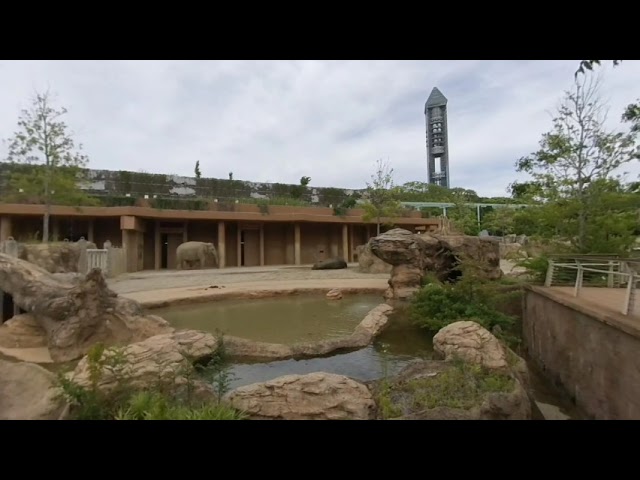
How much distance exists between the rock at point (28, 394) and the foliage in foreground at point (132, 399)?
14 centimetres

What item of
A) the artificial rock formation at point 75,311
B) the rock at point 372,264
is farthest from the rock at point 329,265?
the artificial rock formation at point 75,311

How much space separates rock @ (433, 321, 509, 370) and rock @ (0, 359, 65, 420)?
467cm

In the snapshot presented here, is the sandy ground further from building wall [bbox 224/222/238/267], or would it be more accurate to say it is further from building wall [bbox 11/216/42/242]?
building wall [bbox 11/216/42/242]

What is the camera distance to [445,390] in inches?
155

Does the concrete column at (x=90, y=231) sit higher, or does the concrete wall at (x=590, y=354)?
the concrete column at (x=90, y=231)

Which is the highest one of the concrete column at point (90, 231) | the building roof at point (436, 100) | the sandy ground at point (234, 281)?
the building roof at point (436, 100)

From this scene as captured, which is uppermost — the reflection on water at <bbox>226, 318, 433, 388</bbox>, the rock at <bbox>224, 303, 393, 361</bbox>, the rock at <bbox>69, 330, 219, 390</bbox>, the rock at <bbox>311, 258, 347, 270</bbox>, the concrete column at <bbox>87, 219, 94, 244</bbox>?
the concrete column at <bbox>87, 219, 94, 244</bbox>

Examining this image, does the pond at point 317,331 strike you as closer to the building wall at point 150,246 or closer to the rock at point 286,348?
the rock at point 286,348

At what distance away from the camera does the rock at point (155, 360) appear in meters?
3.61

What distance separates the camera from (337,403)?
12.4ft

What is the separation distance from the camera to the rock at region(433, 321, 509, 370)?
479 centimetres

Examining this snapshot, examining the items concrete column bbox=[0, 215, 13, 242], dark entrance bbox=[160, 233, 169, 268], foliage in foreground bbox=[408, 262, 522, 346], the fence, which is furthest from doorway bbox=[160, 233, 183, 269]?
foliage in foreground bbox=[408, 262, 522, 346]
